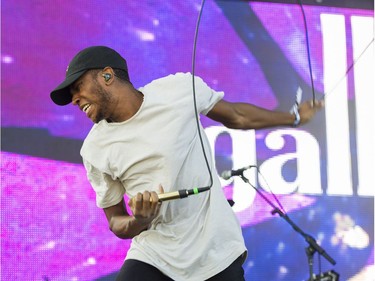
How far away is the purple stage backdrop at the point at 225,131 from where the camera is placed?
167 inches

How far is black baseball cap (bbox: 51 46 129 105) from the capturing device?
2.37m

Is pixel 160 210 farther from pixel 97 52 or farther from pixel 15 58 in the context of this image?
pixel 15 58

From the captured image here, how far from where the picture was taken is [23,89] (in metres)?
4.32

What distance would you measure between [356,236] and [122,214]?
2.49 meters

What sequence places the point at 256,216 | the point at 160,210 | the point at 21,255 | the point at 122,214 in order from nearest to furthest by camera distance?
1. the point at 160,210
2. the point at 122,214
3. the point at 21,255
4. the point at 256,216

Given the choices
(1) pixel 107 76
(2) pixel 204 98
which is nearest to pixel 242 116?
(2) pixel 204 98

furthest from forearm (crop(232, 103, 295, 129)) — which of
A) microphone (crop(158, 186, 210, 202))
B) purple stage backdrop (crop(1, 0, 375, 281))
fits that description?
purple stage backdrop (crop(1, 0, 375, 281))

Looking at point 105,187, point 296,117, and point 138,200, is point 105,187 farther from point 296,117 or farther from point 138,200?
point 296,117

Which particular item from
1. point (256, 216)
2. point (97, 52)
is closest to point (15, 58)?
point (256, 216)

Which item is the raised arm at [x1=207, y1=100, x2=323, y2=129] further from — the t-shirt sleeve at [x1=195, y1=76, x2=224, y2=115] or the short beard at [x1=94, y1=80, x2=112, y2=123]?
the short beard at [x1=94, y1=80, x2=112, y2=123]

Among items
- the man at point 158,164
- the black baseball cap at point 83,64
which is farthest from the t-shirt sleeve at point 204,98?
the black baseball cap at point 83,64

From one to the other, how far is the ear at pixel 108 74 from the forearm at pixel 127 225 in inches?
Answer: 17.5

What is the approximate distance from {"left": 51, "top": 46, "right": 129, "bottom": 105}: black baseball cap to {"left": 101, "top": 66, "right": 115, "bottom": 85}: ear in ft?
0.04

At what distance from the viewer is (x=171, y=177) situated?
232cm
